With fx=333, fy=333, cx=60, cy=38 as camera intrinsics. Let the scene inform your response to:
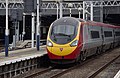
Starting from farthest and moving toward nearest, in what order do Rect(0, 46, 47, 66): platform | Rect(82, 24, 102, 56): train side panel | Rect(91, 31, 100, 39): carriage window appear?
Rect(91, 31, 100, 39): carriage window < Rect(82, 24, 102, 56): train side panel < Rect(0, 46, 47, 66): platform

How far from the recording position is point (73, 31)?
66.3ft

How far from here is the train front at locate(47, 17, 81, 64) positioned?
1941 cm

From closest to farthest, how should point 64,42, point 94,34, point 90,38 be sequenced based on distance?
point 64,42, point 90,38, point 94,34

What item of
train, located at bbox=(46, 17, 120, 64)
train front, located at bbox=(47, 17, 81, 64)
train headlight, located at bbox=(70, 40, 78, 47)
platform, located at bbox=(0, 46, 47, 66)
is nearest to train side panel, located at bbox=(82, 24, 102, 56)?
train, located at bbox=(46, 17, 120, 64)

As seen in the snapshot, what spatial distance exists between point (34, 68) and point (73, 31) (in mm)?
3282

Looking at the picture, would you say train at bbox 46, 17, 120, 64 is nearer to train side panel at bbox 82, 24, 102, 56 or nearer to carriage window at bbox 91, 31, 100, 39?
train side panel at bbox 82, 24, 102, 56

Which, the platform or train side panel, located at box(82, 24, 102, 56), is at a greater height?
train side panel, located at box(82, 24, 102, 56)

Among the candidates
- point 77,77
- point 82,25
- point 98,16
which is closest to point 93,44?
point 82,25

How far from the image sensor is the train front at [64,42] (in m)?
19.4

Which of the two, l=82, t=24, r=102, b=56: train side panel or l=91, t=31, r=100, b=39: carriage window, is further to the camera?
l=91, t=31, r=100, b=39: carriage window

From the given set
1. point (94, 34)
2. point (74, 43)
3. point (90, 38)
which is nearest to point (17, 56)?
point (74, 43)

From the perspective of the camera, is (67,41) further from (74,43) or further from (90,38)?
(90,38)

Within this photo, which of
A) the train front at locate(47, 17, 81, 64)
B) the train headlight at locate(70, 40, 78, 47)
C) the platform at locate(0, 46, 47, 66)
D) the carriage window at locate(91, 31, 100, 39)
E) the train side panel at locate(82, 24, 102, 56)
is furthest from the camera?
the carriage window at locate(91, 31, 100, 39)

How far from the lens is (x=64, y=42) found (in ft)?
64.0
